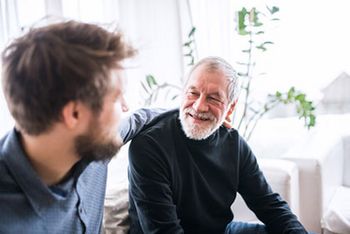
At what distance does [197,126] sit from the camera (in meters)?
1.35

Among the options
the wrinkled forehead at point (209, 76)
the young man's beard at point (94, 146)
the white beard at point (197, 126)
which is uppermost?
the wrinkled forehead at point (209, 76)

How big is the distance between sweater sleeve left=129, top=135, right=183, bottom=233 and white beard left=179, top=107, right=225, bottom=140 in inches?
5.1

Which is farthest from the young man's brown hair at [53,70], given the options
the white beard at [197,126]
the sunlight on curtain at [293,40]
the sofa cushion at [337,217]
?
the sunlight on curtain at [293,40]

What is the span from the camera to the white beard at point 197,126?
4.46 feet

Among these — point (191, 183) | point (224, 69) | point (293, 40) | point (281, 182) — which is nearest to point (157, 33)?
point (293, 40)

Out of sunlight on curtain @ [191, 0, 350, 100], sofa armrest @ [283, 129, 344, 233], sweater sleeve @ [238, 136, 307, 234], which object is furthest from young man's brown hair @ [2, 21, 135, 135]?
sunlight on curtain @ [191, 0, 350, 100]

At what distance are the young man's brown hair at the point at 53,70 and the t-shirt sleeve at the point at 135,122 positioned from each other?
396 millimetres

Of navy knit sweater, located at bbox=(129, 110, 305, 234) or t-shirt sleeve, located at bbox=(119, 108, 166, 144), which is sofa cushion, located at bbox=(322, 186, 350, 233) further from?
t-shirt sleeve, located at bbox=(119, 108, 166, 144)

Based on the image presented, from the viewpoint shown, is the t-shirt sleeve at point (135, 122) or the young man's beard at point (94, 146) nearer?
the young man's beard at point (94, 146)

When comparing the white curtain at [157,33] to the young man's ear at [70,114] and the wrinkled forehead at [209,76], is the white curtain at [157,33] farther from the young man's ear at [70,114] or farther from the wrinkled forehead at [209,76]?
the young man's ear at [70,114]

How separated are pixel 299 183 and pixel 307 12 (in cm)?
120

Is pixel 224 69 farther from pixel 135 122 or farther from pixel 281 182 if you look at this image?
pixel 281 182

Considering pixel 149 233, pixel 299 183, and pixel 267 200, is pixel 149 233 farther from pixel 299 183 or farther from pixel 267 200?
pixel 299 183

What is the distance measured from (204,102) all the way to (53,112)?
25.9 inches
